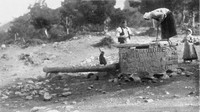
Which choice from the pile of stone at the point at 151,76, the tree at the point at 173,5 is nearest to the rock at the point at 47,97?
the pile of stone at the point at 151,76

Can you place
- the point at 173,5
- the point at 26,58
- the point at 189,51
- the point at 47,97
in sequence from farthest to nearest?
1. the point at 173,5
2. the point at 26,58
3. the point at 189,51
4. the point at 47,97

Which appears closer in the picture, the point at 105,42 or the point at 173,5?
the point at 105,42

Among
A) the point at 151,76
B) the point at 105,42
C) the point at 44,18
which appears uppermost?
the point at 44,18

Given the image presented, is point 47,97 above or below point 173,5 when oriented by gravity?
below

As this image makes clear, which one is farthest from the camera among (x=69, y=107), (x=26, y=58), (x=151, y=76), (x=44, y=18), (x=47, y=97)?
(x=44, y=18)

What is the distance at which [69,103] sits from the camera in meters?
7.68

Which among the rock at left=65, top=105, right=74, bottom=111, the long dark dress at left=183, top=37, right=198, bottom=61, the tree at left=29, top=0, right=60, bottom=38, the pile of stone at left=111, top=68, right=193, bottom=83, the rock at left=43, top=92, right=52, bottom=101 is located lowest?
the rock at left=43, top=92, right=52, bottom=101

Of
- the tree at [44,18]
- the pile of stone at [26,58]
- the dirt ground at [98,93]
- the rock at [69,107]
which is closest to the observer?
the dirt ground at [98,93]

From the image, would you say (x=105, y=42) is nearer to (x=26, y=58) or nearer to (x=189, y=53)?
(x=26, y=58)

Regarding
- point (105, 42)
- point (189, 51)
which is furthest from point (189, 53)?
Result: point (105, 42)

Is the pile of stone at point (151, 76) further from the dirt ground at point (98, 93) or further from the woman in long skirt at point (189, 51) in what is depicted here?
the woman in long skirt at point (189, 51)

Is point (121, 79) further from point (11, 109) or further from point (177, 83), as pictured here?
point (11, 109)

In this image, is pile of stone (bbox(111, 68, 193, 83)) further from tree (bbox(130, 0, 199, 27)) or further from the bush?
tree (bbox(130, 0, 199, 27))

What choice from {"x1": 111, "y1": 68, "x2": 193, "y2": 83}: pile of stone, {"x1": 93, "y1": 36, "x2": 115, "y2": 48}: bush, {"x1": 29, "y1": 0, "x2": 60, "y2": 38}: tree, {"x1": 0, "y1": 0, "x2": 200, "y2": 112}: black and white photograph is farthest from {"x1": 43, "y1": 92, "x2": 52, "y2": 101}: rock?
{"x1": 29, "y1": 0, "x2": 60, "y2": 38}: tree
